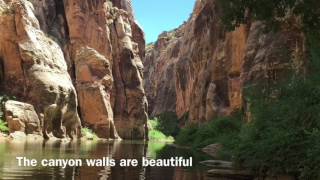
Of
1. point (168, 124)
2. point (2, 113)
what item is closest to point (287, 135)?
point (2, 113)

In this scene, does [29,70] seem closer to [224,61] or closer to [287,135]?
[224,61]

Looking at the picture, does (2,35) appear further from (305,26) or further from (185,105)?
(305,26)

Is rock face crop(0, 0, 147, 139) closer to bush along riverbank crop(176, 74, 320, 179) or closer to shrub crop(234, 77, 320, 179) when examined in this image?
bush along riverbank crop(176, 74, 320, 179)

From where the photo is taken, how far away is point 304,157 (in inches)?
590

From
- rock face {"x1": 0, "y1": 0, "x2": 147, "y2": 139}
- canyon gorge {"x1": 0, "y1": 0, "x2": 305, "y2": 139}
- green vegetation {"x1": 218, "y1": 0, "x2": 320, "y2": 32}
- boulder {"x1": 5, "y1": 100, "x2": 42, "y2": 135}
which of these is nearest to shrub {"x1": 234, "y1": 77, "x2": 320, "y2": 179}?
green vegetation {"x1": 218, "y1": 0, "x2": 320, "y2": 32}

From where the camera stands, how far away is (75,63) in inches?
3103

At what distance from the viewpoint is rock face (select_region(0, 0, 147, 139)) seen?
186 ft

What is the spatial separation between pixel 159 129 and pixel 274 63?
79.8 meters

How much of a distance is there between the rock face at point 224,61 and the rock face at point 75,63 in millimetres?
10549

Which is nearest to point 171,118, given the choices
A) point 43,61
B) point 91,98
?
point 91,98

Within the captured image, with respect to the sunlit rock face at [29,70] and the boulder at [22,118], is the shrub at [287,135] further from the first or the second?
the sunlit rock face at [29,70]

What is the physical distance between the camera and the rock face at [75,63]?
56719mm

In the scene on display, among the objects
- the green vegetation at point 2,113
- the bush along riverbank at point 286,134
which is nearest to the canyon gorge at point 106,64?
the green vegetation at point 2,113

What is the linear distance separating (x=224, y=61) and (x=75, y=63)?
33.5 m
